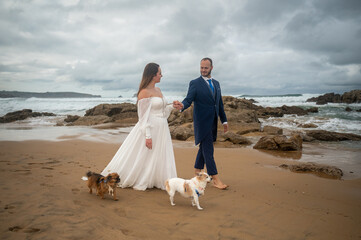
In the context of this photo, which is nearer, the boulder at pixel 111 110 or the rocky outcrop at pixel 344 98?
the boulder at pixel 111 110

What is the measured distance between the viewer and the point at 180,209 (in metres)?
3.66

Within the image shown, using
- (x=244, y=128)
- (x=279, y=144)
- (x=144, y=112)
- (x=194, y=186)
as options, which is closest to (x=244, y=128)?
(x=244, y=128)

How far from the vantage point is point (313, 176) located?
570cm

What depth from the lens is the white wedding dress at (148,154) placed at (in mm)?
4543

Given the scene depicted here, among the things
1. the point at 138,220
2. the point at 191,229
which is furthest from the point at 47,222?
the point at 191,229

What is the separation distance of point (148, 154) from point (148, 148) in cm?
15

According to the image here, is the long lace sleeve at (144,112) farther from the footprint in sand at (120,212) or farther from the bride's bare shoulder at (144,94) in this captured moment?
the footprint in sand at (120,212)

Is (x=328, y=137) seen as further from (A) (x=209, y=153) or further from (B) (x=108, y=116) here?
(B) (x=108, y=116)

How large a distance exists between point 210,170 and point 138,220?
2140 millimetres

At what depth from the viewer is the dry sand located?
2836 mm

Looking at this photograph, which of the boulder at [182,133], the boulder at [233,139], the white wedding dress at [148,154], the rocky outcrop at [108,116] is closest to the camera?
the white wedding dress at [148,154]

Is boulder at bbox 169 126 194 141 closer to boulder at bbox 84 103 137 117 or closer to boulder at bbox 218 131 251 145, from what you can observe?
boulder at bbox 218 131 251 145

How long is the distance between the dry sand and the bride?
28 cm

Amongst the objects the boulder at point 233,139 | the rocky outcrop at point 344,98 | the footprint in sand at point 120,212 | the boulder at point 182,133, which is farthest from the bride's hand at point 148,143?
the rocky outcrop at point 344,98
